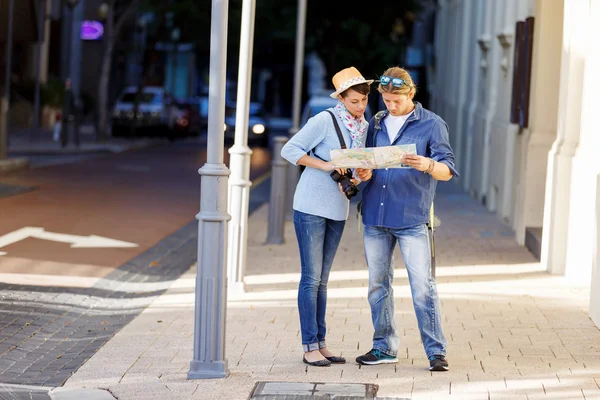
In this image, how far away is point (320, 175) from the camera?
7.38 meters

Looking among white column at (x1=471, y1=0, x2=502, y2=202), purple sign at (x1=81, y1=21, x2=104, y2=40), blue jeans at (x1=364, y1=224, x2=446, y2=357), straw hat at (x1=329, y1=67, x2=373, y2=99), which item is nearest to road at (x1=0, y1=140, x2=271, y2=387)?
blue jeans at (x1=364, y1=224, x2=446, y2=357)

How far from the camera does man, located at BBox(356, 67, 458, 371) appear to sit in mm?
7176

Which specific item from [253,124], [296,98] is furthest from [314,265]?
[253,124]

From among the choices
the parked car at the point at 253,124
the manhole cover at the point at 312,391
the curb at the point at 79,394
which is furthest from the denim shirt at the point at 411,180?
the parked car at the point at 253,124

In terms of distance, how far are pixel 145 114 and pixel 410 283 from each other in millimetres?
37021

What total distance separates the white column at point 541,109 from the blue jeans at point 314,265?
7.37 metres

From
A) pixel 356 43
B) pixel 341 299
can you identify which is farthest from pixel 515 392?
pixel 356 43

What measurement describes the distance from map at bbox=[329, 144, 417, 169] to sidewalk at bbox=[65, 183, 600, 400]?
48.4 inches

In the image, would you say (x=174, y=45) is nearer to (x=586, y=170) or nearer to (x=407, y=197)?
(x=586, y=170)

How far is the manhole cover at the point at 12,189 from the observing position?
18919mm

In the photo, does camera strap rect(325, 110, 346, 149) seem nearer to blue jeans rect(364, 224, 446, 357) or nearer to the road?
blue jeans rect(364, 224, 446, 357)

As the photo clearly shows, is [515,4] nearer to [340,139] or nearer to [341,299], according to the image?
[341,299]

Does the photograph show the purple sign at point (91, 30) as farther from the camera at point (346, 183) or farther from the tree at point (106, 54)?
the camera at point (346, 183)

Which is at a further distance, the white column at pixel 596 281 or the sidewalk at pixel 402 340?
the white column at pixel 596 281
